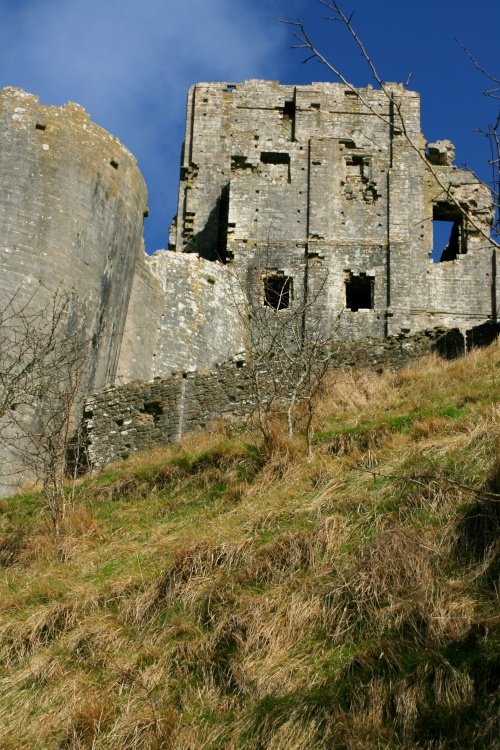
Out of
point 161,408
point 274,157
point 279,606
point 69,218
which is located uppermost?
point 274,157

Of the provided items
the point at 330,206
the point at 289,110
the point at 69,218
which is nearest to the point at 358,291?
the point at 330,206

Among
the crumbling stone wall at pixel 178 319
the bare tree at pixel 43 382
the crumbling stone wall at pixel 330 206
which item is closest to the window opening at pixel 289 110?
the crumbling stone wall at pixel 330 206

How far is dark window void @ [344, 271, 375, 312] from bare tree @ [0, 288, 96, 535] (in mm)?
9770

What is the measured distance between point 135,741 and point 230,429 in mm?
7625

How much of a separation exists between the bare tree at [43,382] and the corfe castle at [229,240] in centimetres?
47

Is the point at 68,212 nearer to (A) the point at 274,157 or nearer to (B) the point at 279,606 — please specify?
(B) the point at 279,606

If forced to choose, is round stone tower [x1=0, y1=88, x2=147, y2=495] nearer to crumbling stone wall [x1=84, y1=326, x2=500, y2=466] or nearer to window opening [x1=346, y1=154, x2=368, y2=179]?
crumbling stone wall [x1=84, y1=326, x2=500, y2=466]

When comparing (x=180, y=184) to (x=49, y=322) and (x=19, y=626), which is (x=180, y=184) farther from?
(x=19, y=626)

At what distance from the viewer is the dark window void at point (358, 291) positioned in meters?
25.7

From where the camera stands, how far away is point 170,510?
39.2 ft

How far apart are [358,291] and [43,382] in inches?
550

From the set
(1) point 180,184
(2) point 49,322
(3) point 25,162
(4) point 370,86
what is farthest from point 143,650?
(4) point 370,86

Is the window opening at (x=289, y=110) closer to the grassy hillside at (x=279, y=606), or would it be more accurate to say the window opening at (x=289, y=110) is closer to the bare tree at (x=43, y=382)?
the bare tree at (x=43, y=382)

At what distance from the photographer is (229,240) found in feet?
85.5
